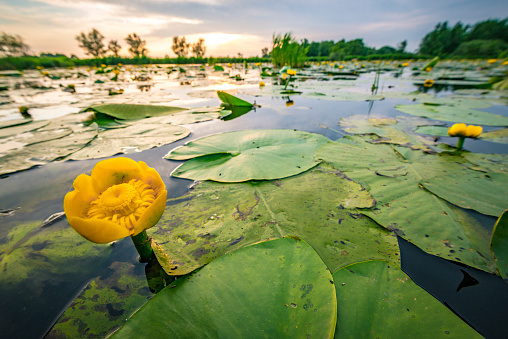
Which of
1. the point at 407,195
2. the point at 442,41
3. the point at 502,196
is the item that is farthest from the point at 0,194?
the point at 442,41

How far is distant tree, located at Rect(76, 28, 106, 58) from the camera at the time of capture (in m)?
25.0

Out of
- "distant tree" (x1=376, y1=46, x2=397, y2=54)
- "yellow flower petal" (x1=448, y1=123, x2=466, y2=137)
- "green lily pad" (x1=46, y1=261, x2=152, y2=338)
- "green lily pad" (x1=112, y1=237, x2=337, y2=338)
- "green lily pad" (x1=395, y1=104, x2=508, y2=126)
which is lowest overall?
"green lily pad" (x1=46, y1=261, x2=152, y2=338)

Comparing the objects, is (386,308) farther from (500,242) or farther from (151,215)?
(151,215)

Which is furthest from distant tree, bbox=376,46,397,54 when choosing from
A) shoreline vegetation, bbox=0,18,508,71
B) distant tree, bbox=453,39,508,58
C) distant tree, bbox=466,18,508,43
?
distant tree, bbox=453,39,508,58

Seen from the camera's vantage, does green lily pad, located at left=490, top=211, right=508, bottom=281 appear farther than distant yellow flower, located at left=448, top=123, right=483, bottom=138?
No

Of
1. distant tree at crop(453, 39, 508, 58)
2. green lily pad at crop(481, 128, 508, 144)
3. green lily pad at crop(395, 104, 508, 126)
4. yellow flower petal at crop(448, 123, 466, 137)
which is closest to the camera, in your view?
yellow flower petal at crop(448, 123, 466, 137)

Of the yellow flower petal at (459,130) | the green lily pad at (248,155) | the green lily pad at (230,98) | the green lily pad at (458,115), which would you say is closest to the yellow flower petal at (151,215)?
the green lily pad at (248,155)

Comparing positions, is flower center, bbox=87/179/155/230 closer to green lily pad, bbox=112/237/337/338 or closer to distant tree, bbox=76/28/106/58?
green lily pad, bbox=112/237/337/338

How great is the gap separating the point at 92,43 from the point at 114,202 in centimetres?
3661

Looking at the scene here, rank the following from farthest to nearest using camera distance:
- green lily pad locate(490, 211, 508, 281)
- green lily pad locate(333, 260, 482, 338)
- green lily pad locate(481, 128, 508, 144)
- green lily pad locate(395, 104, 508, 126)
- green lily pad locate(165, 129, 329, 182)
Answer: green lily pad locate(395, 104, 508, 126) → green lily pad locate(481, 128, 508, 144) → green lily pad locate(165, 129, 329, 182) → green lily pad locate(490, 211, 508, 281) → green lily pad locate(333, 260, 482, 338)

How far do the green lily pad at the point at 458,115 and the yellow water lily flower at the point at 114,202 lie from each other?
2358 mm

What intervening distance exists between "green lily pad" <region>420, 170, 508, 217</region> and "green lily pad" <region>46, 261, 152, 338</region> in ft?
3.82

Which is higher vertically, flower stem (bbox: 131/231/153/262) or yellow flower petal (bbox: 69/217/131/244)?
yellow flower petal (bbox: 69/217/131/244)

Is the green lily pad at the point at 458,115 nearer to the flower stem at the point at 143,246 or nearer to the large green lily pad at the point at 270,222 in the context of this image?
the large green lily pad at the point at 270,222
